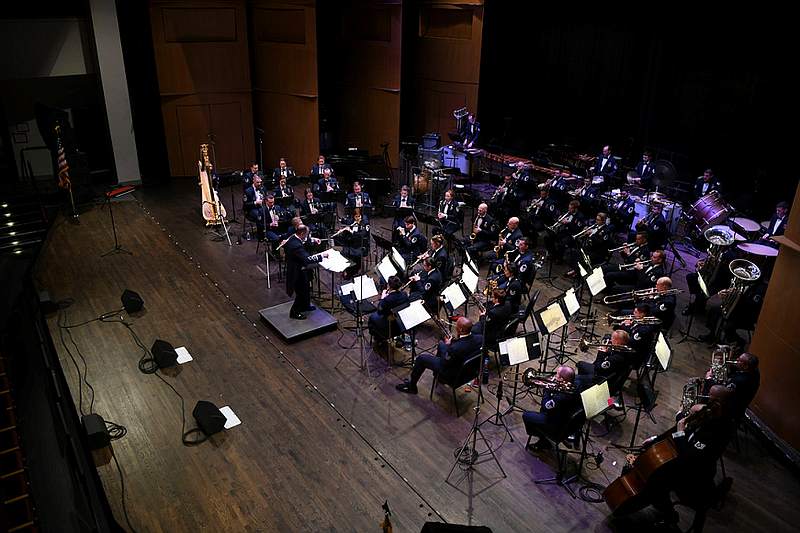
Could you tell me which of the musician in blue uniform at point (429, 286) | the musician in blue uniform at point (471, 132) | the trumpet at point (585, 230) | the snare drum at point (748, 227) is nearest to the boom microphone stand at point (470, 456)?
the musician in blue uniform at point (429, 286)

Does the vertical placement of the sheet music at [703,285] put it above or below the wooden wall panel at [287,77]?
below

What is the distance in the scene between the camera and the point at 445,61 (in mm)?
16562

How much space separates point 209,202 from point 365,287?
6.08 meters

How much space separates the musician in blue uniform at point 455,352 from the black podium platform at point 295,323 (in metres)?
2.19

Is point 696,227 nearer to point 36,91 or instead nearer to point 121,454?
point 121,454

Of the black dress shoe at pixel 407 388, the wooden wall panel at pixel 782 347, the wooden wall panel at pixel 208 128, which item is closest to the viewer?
the wooden wall panel at pixel 782 347

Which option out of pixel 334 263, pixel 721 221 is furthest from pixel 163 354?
pixel 721 221

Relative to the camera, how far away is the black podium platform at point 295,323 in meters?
8.89

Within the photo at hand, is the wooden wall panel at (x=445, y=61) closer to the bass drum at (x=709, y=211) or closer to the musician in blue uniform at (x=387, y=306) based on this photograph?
the bass drum at (x=709, y=211)

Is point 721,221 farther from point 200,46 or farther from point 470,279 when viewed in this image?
point 200,46

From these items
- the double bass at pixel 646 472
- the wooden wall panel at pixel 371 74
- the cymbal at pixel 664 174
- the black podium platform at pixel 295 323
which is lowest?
the black podium platform at pixel 295 323

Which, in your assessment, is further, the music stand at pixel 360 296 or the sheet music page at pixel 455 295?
the music stand at pixel 360 296

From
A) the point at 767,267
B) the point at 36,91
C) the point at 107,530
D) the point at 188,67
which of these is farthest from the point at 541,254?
the point at 36,91

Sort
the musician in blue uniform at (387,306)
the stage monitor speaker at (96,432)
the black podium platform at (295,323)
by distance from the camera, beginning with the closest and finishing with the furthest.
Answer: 1. the stage monitor speaker at (96,432)
2. the musician in blue uniform at (387,306)
3. the black podium platform at (295,323)
